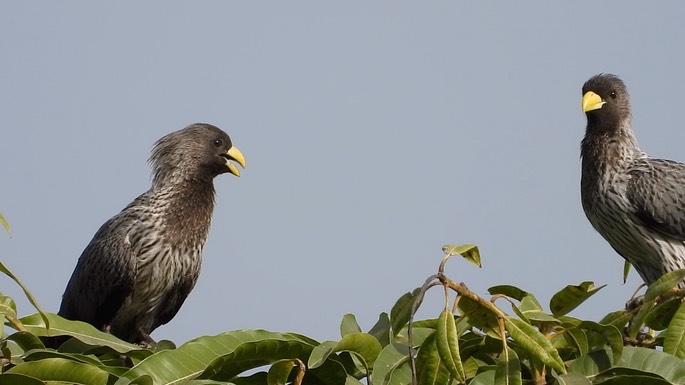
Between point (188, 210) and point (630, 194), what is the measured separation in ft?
11.1

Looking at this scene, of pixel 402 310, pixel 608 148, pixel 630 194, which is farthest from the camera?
pixel 608 148

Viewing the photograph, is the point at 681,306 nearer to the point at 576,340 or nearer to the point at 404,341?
the point at 576,340

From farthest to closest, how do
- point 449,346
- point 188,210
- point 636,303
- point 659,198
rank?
1. point 188,210
2. point 659,198
3. point 636,303
4. point 449,346

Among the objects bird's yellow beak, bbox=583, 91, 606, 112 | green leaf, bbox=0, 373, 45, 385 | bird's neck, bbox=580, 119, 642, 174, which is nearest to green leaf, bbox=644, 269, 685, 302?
green leaf, bbox=0, 373, 45, 385

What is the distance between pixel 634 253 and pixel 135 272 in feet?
12.2

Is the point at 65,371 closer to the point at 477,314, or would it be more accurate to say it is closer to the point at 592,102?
the point at 477,314

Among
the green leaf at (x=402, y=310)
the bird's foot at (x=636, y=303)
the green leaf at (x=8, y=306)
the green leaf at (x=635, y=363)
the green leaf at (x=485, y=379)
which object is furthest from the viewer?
the bird's foot at (x=636, y=303)

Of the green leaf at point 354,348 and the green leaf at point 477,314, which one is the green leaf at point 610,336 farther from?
the green leaf at point 354,348

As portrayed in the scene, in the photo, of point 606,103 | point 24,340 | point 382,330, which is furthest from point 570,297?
point 606,103

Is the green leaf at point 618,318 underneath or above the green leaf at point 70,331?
underneath

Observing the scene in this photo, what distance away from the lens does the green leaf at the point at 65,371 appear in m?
3.26

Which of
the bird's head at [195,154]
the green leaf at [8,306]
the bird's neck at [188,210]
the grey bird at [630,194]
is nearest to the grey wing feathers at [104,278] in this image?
the bird's neck at [188,210]

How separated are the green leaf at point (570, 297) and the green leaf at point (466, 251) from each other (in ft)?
3.52

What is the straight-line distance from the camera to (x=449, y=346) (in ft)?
9.20
